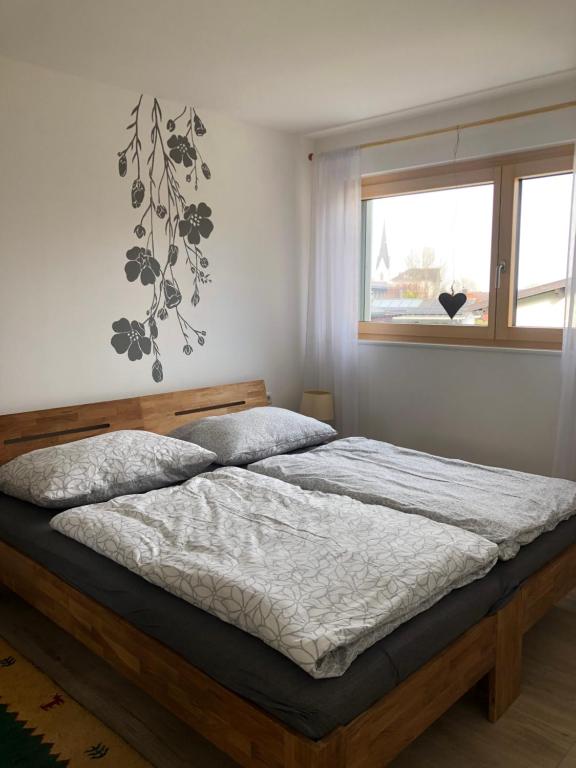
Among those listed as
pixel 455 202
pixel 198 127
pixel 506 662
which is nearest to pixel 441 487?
pixel 506 662

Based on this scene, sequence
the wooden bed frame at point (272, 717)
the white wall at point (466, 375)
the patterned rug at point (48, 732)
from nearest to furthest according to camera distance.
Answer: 1. the wooden bed frame at point (272, 717)
2. the patterned rug at point (48, 732)
3. the white wall at point (466, 375)

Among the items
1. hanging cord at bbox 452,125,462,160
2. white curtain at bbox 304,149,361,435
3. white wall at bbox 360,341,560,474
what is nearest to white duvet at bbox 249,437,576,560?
white wall at bbox 360,341,560,474

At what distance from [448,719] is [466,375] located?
2125 millimetres

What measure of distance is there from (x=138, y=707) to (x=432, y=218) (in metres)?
3.15

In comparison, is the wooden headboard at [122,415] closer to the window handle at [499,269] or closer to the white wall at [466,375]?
the white wall at [466,375]

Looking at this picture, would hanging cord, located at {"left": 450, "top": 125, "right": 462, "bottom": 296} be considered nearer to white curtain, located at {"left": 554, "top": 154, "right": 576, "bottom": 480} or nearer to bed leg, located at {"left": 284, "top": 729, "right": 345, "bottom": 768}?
white curtain, located at {"left": 554, "top": 154, "right": 576, "bottom": 480}

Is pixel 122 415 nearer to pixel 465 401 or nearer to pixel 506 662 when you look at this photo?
pixel 465 401

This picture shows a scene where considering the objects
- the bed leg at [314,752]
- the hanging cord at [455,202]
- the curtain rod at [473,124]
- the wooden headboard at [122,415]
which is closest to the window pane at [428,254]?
the hanging cord at [455,202]

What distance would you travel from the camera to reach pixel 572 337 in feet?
10.5

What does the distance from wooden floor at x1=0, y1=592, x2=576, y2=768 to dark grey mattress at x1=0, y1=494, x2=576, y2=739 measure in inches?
14.9

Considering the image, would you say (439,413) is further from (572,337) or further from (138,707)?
(138,707)

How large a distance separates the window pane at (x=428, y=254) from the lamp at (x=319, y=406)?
674 millimetres

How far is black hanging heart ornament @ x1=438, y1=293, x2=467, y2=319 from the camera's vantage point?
3799 millimetres

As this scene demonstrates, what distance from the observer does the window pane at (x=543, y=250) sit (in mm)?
3410
